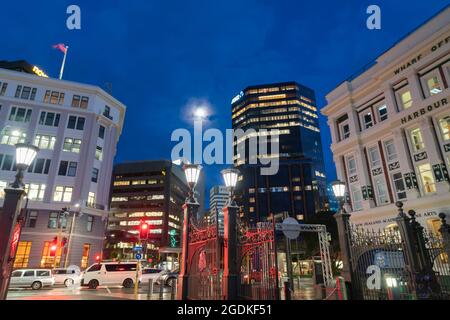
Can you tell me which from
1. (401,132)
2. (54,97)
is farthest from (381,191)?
(54,97)

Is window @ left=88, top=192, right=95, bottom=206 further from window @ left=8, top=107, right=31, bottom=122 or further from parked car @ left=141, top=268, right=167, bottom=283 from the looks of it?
parked car @ left=141, top=268, right=167, bottom=283

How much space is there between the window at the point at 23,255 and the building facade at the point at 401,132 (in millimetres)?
35302

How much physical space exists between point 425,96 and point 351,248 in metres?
19.8

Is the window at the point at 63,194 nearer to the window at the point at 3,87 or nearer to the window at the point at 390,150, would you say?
the window at the point at 3,87

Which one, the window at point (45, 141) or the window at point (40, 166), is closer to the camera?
the window at point (40, 166)

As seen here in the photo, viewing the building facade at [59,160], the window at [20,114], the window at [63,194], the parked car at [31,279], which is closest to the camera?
the parked car at [31,279]

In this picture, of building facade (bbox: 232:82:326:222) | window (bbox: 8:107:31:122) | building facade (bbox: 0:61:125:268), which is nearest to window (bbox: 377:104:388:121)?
building facade (bbox: 0:61:125:268)

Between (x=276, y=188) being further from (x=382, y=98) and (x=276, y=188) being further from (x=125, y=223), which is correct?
(x=382, y=98)

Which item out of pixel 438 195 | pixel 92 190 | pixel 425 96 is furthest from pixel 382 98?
pixel 92 190

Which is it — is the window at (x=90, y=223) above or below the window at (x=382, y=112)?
below

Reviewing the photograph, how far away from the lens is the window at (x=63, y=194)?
1420 inches

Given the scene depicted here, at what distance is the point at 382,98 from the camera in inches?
1110

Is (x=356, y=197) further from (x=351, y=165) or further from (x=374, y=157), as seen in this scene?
(x=374, y=157)

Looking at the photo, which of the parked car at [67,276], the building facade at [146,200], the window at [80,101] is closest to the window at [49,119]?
the window at [80,101]
